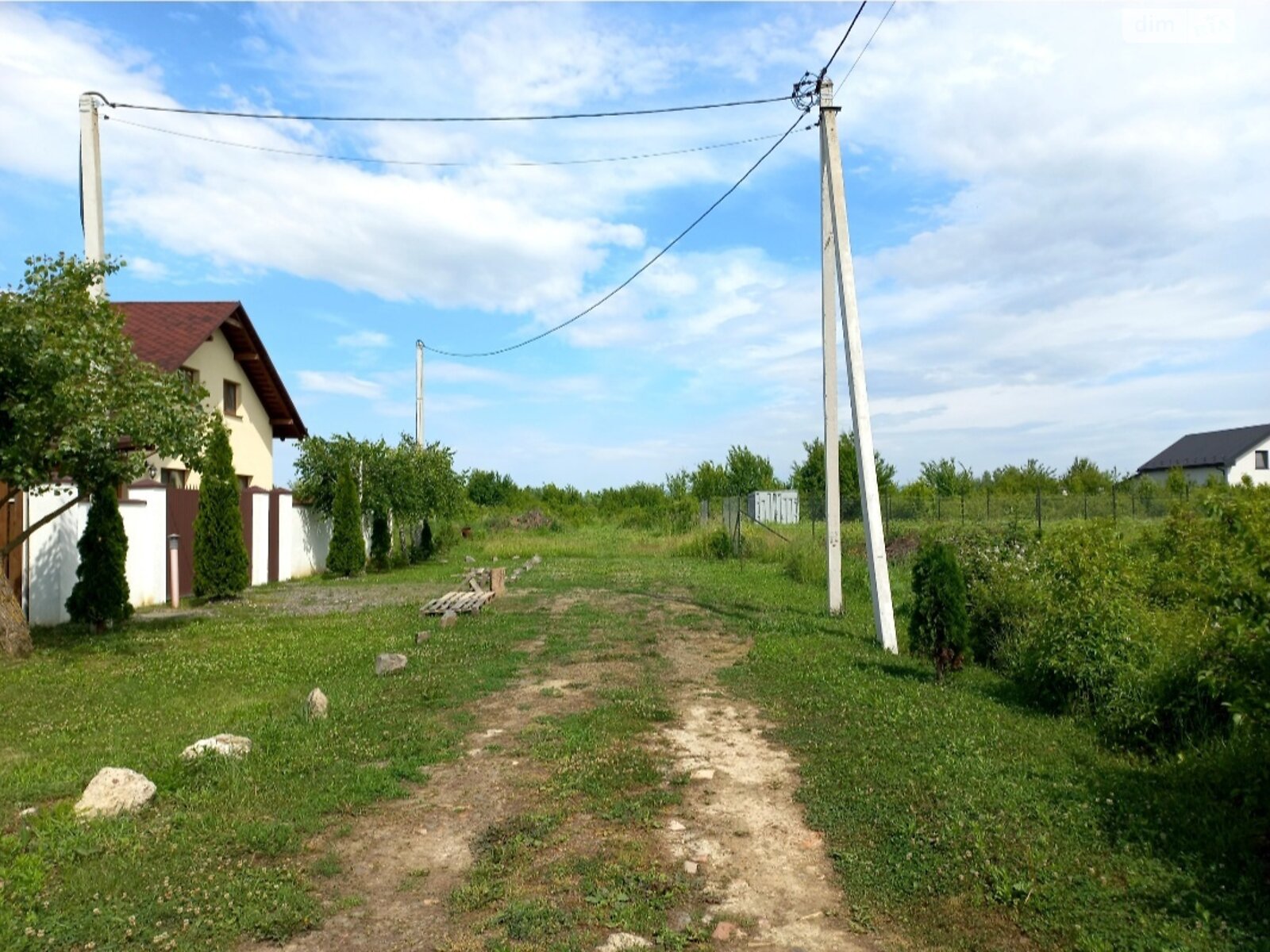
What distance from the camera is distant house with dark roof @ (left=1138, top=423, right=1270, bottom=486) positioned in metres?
57.0

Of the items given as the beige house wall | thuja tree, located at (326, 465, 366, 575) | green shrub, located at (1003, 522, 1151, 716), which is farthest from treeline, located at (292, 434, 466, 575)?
green shrub, located at (1003, 522, 1151, 716)

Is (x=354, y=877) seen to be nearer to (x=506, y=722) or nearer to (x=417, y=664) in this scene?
(x=506, y=722)

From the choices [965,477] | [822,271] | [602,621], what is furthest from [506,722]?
[965,477]

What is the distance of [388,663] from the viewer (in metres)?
8.97

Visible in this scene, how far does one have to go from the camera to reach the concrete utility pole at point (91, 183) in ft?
39.0

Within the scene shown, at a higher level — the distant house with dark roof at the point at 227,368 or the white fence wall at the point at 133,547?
the distant house with dark roof at the point at 227,368

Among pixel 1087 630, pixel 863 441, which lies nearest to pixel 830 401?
pixel 863 441

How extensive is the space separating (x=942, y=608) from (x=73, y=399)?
856 centimetres

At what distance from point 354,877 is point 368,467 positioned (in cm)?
2096

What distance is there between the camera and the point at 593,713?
23.5ft

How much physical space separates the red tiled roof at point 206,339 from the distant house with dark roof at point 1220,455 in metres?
47.7

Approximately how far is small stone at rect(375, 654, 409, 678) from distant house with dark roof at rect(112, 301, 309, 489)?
38.0 ft

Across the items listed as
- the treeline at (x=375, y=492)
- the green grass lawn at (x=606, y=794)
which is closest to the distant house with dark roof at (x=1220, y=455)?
the treeline at (x=375, y=492)

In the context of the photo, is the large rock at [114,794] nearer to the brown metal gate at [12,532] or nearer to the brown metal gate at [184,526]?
the brown metal gate at [12,532]
